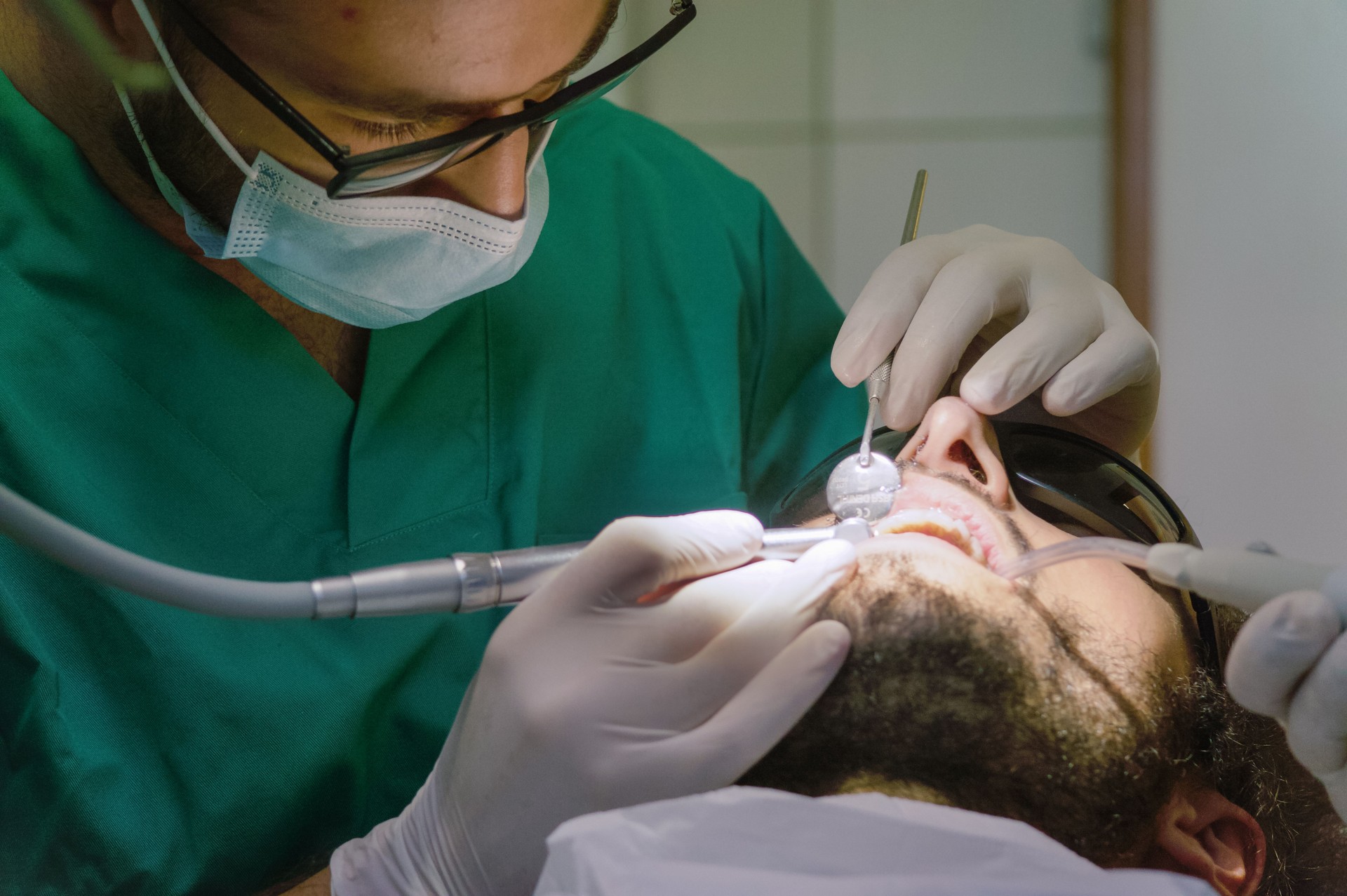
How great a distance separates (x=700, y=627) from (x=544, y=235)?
72cm

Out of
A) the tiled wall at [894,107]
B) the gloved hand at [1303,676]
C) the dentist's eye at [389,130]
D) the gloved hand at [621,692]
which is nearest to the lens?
the gloved hand at [1303,676]

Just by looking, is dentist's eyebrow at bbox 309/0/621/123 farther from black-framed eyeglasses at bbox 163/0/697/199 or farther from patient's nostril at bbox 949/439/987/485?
patient's nostril at bbox 949/439/987/485

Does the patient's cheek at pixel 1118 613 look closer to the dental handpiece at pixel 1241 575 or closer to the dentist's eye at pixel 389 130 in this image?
the dental handpiece at pixel 1241 575

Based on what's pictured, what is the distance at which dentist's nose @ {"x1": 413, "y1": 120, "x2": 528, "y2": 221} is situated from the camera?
3.26ft

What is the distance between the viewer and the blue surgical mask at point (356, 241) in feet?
3.02

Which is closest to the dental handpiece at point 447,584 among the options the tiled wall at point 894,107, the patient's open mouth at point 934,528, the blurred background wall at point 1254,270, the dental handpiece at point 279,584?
the dental handpiece at point 279,584

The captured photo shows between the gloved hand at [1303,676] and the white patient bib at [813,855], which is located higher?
the gloved hand at [1303,676]

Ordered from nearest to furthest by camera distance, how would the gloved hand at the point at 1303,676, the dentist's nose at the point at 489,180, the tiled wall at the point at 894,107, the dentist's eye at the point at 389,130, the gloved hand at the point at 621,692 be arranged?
the gloved hand at the point at 1303,676, the gloved hand at the point at 621,692, the dentist's eye at the point at 389,130, the dentist's nose at the point at 489,180, the tiled wall at the point at 894,107

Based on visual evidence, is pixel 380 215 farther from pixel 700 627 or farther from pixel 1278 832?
pixel 1278 832

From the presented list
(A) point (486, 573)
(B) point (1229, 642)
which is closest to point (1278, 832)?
(B) point (1229, 642)

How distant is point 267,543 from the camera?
1.05 metres

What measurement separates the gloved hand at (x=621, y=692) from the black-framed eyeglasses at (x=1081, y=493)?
260 mm


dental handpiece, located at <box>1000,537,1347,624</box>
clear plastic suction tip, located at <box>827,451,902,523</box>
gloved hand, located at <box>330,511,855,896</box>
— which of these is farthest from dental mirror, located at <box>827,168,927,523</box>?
dental handpiece, located at <box>1000,537,1347,624</box>

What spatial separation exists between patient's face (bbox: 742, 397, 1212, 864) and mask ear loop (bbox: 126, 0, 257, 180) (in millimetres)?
696
